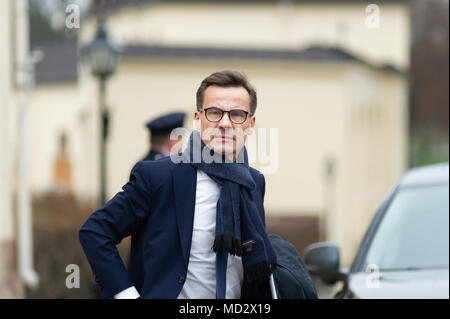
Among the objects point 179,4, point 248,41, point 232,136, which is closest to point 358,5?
point 248,41

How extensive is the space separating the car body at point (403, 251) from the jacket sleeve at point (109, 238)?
1.95 metres

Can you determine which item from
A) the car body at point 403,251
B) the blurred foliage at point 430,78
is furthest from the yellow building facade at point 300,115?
the blurred foliage at point 430,78

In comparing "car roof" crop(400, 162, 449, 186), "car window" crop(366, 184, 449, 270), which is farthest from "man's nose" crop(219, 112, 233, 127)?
"car roof" crop(400, 162, 449, 186)

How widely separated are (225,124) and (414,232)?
2678 millimetres

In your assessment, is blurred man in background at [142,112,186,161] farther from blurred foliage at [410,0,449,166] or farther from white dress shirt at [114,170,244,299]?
blurred foliage at [410,0,449,166]

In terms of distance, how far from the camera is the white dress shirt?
330 centimetres

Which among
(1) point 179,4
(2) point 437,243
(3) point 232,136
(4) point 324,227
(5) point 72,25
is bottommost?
(4) point 324,227

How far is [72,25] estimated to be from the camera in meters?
6.95

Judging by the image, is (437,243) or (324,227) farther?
(324,227)

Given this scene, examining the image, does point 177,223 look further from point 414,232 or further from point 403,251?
point 414,232

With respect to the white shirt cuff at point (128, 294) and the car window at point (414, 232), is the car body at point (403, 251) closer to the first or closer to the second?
the car window at point (414, 232)

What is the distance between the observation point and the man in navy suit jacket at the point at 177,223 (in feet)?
10.7

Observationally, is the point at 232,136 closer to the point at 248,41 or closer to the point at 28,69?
the point at 28,69
